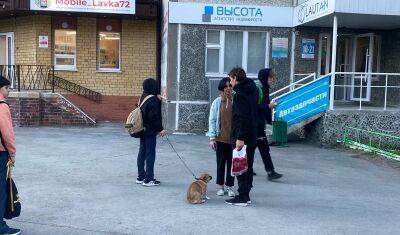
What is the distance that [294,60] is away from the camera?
49.5 ft

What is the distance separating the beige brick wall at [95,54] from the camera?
669 inches

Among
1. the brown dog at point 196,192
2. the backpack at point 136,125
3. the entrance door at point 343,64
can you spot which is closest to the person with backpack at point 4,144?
the brown dog at point 196,192

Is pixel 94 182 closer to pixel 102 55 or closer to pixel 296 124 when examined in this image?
pixel 296 124

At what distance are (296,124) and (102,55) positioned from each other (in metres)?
7.94

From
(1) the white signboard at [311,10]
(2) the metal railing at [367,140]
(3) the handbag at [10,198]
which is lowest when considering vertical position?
(2) the metal railing at [367,140]

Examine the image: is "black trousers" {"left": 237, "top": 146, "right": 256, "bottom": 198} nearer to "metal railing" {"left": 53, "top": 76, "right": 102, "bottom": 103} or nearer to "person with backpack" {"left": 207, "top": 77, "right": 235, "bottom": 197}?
"person with backpack" {"left": 207, "top": 77, "right": 235, "bottom": 197}

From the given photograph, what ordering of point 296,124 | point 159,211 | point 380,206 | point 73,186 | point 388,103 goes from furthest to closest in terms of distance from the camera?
point 388,103
point 296,124
point 73,186
point 380,206
point 159,211

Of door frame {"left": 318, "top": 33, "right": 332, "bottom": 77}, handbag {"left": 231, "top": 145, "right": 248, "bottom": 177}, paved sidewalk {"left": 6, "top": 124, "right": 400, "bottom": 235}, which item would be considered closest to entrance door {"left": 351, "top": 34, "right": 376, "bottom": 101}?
door frame {"left": 318, "top": 33, "right": 332, "bottom": 77}

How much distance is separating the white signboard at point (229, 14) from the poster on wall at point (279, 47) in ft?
1.48

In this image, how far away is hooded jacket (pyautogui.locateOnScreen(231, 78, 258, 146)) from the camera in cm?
631

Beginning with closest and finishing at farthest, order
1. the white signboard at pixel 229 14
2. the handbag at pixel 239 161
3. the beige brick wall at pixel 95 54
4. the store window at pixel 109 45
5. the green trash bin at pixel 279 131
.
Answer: the handbag at pixel 239 161
the green trash bin at pixel 279 131
the white signboard at pixel 229 14
the beige brick wall at pixel 95 54
the store window at pixel 109 45

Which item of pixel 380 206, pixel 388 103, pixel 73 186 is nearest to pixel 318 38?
pixel 388 103

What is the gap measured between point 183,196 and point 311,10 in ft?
26.9

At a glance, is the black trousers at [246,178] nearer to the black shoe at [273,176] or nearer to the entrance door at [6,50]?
the black shoe at [273,176]
